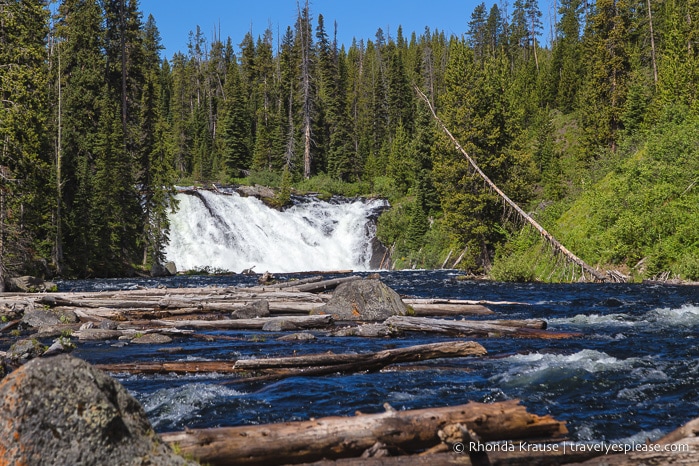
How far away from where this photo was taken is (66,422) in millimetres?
3916

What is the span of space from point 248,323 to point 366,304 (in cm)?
334

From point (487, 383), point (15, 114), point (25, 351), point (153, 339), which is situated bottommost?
point (487, 383)

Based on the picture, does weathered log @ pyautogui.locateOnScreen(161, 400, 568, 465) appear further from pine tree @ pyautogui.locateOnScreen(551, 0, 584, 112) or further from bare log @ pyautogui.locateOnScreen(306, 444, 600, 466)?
pine tree @ pyautogui.locateOnScreen(551, 0, 584, 112)

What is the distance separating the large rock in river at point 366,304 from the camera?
15547 millimetres

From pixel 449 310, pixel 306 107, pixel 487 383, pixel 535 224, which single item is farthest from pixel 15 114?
pixel 306 107

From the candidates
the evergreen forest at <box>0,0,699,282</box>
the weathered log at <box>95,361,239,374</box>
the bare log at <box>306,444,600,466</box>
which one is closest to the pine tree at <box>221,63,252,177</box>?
the evergreen forest at <box>0,0,699,282</box>

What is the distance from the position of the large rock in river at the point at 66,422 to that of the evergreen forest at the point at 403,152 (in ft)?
63.6

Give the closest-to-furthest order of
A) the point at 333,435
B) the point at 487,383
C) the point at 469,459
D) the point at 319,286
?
the point at 469,459 → the point at 333,435 → the point at 487,383 → the point at 319,286

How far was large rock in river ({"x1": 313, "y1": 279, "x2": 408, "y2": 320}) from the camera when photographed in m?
15.5

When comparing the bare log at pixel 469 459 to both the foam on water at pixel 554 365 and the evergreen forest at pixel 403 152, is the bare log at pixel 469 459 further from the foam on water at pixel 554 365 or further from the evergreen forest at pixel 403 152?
the evergreen forest at pixel 403 152

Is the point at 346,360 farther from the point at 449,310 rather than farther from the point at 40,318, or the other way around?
the point at 40,318

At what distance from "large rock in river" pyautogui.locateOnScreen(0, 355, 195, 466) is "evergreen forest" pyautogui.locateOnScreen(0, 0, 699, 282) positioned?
19.4 m

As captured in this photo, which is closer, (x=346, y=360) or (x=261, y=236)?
(x=346, y=360)

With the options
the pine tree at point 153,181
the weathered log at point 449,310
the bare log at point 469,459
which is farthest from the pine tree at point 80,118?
the bare log at point 469,459
